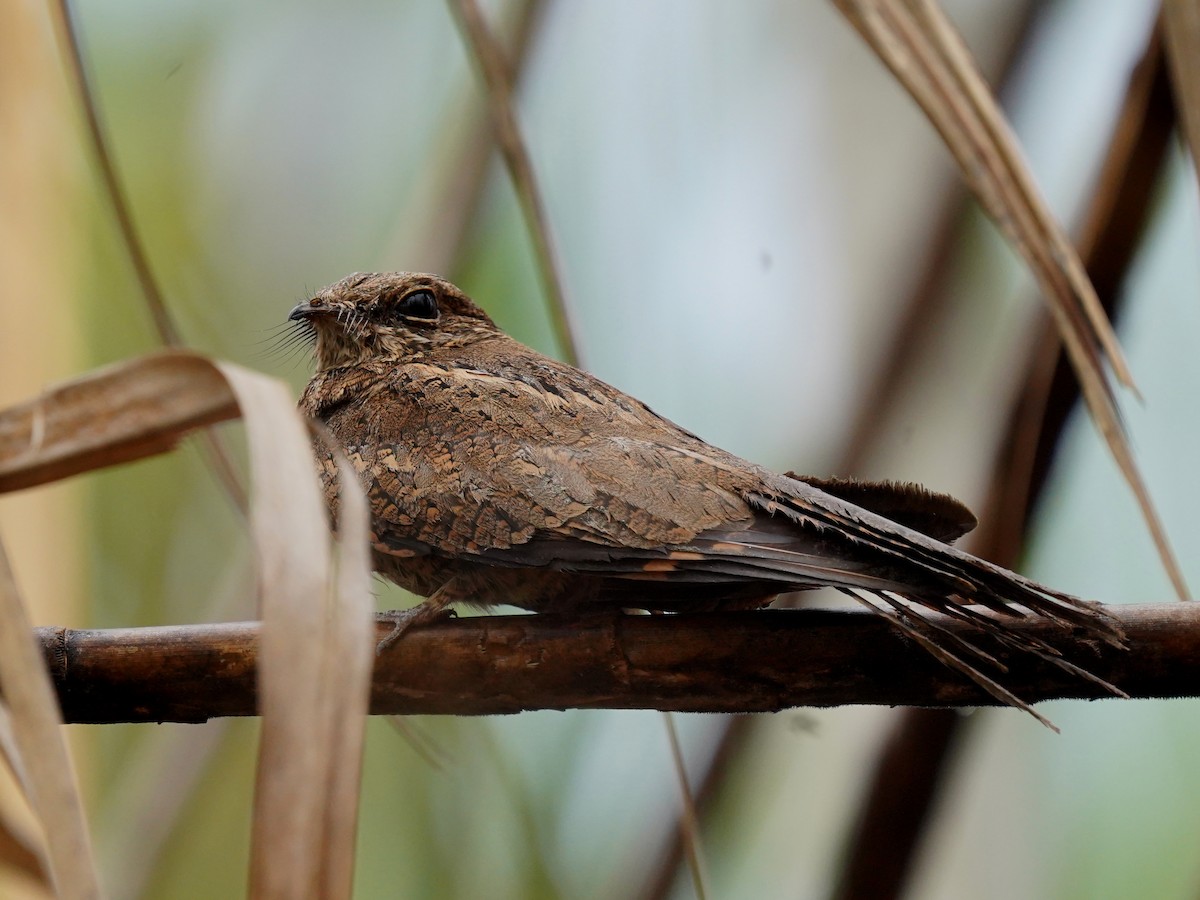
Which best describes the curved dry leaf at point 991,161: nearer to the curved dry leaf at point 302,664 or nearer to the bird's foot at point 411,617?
the curved dry leaf at point 302,664

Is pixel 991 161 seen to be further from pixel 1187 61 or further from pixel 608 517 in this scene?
pixel 608 517

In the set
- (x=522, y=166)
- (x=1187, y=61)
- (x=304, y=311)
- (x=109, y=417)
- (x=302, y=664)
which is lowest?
(x=302, y=664)

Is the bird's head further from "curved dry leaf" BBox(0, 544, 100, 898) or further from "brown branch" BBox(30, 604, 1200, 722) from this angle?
"curved dry leaf" BBox(0, 544, 100, 898)

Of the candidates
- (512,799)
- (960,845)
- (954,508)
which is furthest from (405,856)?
(954,508)

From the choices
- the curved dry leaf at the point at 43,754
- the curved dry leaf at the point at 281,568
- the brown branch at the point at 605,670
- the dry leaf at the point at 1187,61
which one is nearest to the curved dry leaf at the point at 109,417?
the curved dry leaf at the point at 281,568

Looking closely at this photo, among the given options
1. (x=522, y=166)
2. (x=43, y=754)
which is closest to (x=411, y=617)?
(x=522, y=166)
